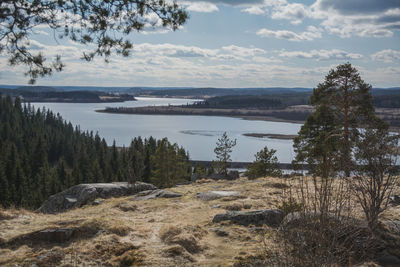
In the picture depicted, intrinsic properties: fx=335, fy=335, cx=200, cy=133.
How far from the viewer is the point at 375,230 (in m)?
8.38

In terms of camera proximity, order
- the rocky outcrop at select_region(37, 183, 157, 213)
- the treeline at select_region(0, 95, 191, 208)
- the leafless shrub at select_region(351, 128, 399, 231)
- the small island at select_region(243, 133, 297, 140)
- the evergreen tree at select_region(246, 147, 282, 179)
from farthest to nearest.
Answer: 1. the small island at select_region(243, 133, 297, 140)
2. the treeline at select_region(0, 95, 191, 208)
3. the evergreen tree at select_region(246, 147, 282, 179)
4. the rocky outcrop at select_region(37, 183, 157, 213)
5. the leafless shrub at select_region(351, 128, 399, 231)

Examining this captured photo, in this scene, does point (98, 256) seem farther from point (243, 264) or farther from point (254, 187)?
point (254, 187)

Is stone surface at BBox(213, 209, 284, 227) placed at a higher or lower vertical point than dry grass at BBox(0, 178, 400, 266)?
higher

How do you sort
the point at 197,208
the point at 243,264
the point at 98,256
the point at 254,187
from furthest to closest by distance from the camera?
the point at 254,187, the point at 197,208, the point at 98,256, the point at 243,264

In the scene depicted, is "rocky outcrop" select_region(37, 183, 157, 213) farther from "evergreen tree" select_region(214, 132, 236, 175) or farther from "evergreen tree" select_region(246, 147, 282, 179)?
"evergreen tree" select_region(214, 132, 236, 175)

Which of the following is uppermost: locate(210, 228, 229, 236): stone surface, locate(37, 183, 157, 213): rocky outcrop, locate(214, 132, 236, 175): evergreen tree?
locate(210, 228, 229, 236): stone surface

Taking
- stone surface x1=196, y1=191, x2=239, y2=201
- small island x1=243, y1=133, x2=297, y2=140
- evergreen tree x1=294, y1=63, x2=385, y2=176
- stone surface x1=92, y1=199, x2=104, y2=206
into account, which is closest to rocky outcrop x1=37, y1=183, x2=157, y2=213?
stone surface x1=92, y1=199, x2=104, y2=206

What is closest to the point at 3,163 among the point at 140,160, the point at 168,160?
the point at 140,160

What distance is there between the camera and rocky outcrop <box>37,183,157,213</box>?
17734 millimetres

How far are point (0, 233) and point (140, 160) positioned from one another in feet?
191

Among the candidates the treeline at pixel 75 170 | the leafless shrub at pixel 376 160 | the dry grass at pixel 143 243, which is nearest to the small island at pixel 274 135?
the treeline at pixel 75 170

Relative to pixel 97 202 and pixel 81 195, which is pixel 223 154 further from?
pixel 97 202

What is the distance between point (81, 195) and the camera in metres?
18.2

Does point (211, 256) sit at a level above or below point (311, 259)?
below
